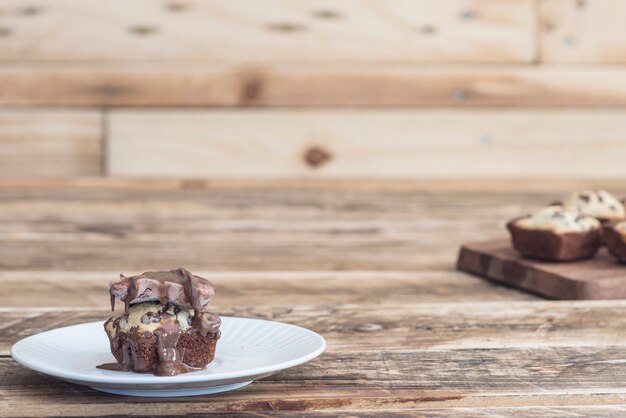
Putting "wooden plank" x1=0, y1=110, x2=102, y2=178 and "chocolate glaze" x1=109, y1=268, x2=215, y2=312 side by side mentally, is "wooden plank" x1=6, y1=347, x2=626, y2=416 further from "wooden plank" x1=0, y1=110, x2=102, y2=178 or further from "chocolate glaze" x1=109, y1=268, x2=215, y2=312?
"wooden plank" x1=0, y1=110, x2=102, y2=178

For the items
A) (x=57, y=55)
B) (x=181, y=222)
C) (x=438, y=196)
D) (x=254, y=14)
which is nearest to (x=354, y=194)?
(x=438, y=196)

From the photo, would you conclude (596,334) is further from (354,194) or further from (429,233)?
(354,194)

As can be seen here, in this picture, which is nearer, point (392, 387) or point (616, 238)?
point (392, 387)

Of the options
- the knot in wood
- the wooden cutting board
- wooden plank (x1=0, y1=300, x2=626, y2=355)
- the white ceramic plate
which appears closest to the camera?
the white ceramic plate

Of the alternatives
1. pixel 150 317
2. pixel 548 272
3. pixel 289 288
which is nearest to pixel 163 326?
pixel 150 317

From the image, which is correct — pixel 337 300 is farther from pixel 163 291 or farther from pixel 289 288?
pixel 163 291

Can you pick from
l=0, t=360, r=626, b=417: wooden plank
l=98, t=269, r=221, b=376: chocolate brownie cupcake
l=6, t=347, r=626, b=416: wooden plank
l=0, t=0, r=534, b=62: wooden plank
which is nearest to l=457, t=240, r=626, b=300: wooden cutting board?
l=6, t=347, r=626, b=416: wooden plank
